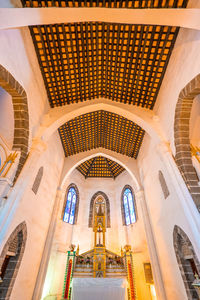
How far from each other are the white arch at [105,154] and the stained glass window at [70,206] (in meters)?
2.36

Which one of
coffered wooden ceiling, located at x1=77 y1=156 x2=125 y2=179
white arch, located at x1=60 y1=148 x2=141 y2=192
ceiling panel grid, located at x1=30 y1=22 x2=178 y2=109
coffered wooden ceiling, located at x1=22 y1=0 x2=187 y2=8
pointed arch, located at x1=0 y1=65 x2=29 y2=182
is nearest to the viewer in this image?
coffered wooden ceiling, located at x1=22 y1=0 x2=187 y2=8

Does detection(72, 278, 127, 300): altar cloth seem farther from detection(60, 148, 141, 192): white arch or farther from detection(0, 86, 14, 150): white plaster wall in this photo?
detection(0, 86, 14, 150): white plaster wall

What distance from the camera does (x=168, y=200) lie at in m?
5.89

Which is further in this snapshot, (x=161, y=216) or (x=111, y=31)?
(x=161, y=216)

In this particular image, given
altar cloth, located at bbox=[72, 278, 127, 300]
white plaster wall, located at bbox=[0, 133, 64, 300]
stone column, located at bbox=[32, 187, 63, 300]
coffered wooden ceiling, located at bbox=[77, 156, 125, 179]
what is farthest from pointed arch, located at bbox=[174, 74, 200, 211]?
coffered wooden ceiling, located at bbox=[77, 156, 125, 179]

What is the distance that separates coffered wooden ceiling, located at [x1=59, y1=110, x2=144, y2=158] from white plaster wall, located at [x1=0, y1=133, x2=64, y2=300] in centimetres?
120

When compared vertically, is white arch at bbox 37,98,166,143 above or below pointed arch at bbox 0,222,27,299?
above

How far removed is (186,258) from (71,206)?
7.71 metres

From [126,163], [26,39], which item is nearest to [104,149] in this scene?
[126,163]

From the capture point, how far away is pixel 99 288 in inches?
255

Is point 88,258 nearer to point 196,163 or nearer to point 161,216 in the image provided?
point 161,216

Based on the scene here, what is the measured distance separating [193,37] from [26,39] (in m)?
5.39

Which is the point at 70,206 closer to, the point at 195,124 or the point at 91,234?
the point at 91,234

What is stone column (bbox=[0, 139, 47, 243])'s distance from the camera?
154 inches
